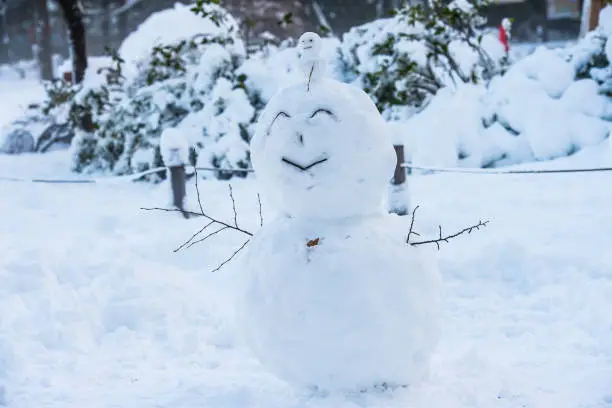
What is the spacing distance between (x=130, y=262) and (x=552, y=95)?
5535 millimetres

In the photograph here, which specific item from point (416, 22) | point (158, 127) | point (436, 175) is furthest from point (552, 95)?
point (158, 127)

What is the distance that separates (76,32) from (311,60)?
942cm

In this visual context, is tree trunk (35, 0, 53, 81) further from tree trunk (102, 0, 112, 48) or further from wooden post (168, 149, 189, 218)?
wooden post (168, 149, 189, 218)

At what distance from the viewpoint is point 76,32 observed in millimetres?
10492

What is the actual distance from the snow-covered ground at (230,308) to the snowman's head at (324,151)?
0.52 m

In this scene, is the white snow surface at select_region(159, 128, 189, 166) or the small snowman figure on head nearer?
the small snowman figure on head

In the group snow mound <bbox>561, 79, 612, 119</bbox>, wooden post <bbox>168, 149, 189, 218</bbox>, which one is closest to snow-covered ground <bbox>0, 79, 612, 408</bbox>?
wooden post <bbox>168, 149, 189, 218</bbox>

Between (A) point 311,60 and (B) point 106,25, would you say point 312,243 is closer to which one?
(A) point 311,60

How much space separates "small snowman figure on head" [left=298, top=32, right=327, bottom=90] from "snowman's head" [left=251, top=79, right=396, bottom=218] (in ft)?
0.15

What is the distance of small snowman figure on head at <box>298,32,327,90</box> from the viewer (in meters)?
2.44

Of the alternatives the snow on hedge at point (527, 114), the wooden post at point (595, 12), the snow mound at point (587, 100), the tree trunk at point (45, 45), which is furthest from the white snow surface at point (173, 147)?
the tree trunk at point (45, 45)

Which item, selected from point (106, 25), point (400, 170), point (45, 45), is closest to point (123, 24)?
point (106, 25)

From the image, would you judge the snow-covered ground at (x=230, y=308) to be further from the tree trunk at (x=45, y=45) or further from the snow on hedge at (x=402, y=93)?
the tree trunk at (x=45, y=45)

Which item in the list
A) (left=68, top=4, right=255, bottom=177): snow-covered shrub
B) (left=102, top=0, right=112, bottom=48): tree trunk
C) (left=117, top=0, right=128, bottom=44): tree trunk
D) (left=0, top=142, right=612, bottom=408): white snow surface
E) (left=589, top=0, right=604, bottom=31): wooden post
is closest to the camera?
(left=0, top=142, right=612, bottom=408): white snow surface
